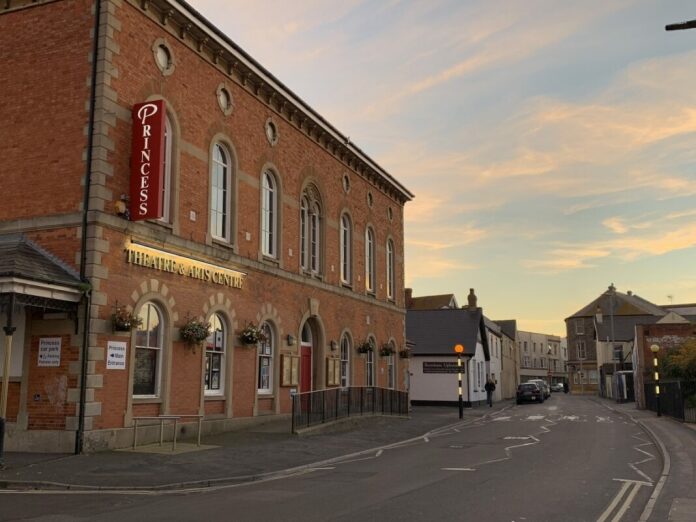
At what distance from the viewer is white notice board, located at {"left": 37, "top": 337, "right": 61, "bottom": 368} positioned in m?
14.9

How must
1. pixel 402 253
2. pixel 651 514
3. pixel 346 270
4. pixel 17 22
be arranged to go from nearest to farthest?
pixel 651 514 < pixel 17 22 < pixel 346 270 < pixel 402 253

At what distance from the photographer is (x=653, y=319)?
290 ft

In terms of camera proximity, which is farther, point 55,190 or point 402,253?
point 402,253

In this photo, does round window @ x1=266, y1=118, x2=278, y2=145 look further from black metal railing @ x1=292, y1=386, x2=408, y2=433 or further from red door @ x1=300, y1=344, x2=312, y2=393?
black metal railing @ x1=292, y1=386, x2=408, y2=433

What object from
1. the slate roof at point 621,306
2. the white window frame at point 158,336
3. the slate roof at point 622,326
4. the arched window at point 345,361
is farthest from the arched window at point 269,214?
the slate roof at point 621,306

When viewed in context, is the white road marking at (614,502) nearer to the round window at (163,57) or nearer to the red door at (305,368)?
the round window at (163,57)

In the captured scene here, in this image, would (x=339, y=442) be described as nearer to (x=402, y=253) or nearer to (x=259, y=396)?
(x=259, y=396)

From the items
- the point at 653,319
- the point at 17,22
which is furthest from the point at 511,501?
the point at 653,319

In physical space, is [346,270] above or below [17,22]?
below

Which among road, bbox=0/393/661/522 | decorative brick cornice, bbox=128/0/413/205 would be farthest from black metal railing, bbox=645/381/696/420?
decorative brick cornice, bbox=128/0/413/205

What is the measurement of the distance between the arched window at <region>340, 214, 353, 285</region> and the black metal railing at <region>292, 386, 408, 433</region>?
5541mm

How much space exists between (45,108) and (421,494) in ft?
41.3

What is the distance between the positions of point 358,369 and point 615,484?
19375 mm

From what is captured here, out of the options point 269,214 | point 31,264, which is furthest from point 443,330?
point 31,264
